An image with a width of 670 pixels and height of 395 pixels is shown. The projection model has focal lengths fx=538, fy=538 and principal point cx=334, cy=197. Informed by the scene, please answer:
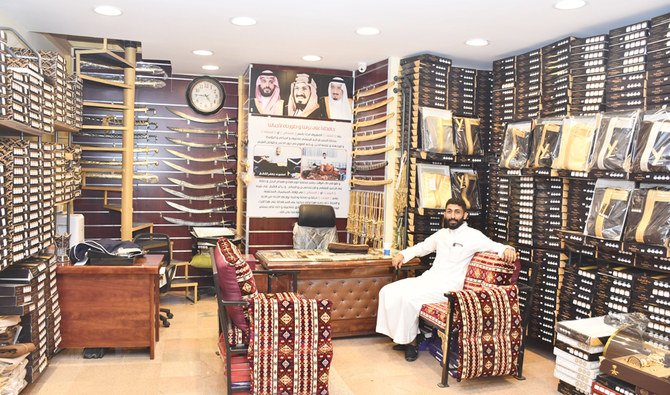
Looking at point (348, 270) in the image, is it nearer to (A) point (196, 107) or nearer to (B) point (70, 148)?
(B) point (70, 148)

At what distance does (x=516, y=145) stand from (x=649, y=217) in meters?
1.45

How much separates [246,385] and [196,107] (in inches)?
174

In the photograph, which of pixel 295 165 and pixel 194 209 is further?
pixel 194 209

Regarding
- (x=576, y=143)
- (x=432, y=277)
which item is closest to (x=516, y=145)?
(x=576, y=143)

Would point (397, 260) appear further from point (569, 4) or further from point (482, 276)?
point (569, 4)

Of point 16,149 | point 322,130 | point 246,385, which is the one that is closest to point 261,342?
point 246,385

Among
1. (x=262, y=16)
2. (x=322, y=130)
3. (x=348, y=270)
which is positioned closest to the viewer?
(x=262, y=16)

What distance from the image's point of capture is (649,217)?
367 cm

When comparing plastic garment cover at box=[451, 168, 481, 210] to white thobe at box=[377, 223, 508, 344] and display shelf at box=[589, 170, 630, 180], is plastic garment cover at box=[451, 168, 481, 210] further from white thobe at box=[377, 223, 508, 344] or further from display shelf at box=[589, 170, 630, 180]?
display shelf at box=[589, 170, 630, 180]

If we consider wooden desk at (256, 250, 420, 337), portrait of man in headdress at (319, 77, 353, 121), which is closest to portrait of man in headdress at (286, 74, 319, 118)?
portrait of man in headdress at (319, 77, 353, 121)

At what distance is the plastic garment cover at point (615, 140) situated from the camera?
385cm

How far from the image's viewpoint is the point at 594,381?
349 centimetres

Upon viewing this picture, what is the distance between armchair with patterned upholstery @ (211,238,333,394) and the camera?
3.32 metres

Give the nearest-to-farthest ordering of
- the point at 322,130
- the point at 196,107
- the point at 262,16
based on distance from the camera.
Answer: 1. the point at 262,16
2. the point at 322,130
3. the point at 196,107
